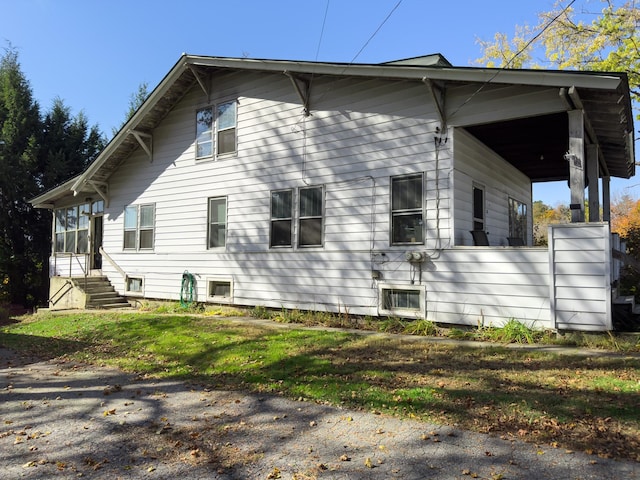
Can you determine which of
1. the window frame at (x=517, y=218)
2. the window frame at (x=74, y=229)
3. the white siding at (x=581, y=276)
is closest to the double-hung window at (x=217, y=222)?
the window frame at (x=74, y=229)

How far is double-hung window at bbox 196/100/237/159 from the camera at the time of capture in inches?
475

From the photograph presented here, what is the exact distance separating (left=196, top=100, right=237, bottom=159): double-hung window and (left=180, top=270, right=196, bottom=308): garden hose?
11.1ft

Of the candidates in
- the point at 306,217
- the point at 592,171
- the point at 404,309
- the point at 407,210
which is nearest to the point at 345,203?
the point at 306,217

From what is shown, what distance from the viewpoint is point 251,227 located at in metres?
11.4

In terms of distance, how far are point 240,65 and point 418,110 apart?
472cm

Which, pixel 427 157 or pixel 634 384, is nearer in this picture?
pixel 634 384

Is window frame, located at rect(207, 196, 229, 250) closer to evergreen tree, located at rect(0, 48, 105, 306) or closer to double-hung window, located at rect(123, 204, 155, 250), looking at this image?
double-hung window, located at rect(123, 204, 155, 250)

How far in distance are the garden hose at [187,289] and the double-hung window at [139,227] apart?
6.94ft

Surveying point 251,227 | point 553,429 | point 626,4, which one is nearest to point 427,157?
point 251,227

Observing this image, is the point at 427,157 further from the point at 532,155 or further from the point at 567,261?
the point at 532,155

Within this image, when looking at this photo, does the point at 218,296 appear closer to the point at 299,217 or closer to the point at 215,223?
the point at 215,223

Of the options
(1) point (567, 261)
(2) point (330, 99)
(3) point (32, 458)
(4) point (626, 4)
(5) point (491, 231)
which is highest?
(4) point (626, 4)

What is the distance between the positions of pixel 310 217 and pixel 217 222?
10.6 ft

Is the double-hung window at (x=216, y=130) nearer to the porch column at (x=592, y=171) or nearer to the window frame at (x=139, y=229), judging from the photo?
the window frame at (x=139, y=229)
